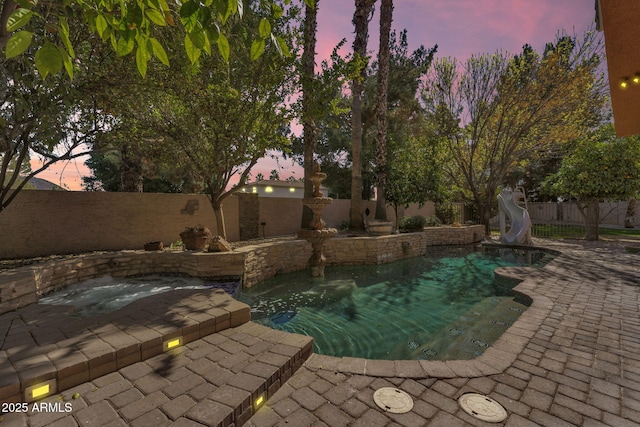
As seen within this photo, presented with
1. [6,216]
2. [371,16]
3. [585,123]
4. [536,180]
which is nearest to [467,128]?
[585,123]

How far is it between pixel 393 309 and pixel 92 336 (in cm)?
536

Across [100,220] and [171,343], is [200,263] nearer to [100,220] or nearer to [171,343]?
[171,343]

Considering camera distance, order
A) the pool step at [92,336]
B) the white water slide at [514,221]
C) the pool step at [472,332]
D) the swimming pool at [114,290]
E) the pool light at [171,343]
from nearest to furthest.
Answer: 1. the pool step at [92,336]
2. the pool light at [171,343]
3. the pool step at [472,332]
4. the swimming pool at [114,290]
5. the white water slide at [514,221]

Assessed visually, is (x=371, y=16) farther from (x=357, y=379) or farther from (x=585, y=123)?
(x=357, y=379)

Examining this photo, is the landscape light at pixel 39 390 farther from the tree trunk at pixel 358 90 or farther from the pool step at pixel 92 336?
the tree trunk at pixel 358 90

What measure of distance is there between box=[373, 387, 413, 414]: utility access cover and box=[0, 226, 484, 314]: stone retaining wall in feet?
17.5

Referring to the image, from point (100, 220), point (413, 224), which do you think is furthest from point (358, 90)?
point (100, 220)

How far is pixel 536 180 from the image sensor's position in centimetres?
2991

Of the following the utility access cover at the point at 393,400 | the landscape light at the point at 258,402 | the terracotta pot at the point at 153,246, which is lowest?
the utility access cover at the point at 393,400

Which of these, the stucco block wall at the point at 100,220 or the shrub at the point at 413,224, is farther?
the shrub at the point at 413,224

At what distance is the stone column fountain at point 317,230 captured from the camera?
830 cm

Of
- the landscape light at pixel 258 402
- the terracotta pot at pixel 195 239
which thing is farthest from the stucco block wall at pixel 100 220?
the landscape light at pixel 258 402

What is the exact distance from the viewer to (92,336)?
320 centimetres

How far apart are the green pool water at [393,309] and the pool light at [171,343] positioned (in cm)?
206
